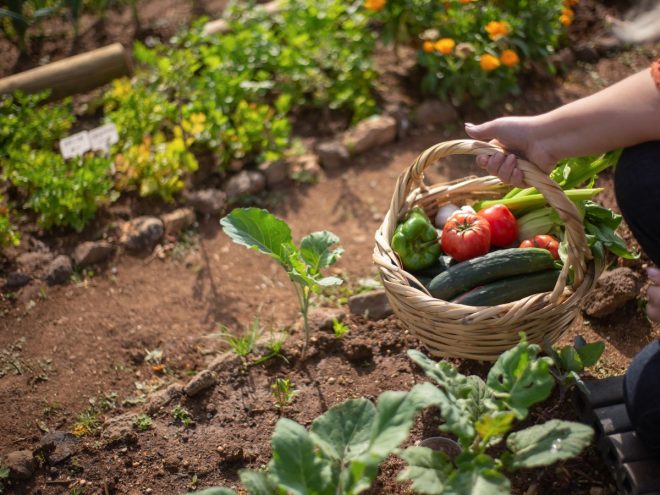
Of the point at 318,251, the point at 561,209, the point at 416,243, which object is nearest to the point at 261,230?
the point at 318,251

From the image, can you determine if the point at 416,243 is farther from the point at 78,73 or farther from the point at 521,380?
the point at 78,73

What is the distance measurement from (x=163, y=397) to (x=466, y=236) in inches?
62.3

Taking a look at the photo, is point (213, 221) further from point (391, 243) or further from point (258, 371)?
point (391, 243)

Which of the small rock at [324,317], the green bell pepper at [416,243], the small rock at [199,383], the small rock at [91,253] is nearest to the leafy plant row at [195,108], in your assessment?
the small rock at [91,253]

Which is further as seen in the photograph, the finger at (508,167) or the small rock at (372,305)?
the small rock at (372,305)

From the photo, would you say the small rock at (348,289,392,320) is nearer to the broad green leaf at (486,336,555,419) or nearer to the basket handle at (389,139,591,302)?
the basket handle at (389,139,591,302)

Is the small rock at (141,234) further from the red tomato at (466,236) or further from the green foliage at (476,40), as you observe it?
the green foliage at (476,40)

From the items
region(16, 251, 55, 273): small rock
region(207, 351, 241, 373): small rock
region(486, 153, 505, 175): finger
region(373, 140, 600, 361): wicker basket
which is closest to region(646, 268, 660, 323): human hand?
region(373, 140, 600, 361): wicker basket

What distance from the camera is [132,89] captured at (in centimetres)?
477

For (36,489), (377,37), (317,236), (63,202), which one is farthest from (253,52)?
(36,489)

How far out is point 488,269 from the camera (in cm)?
271

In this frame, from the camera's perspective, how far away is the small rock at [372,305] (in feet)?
11.2

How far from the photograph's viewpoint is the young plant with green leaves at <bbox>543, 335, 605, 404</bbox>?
2.47 m

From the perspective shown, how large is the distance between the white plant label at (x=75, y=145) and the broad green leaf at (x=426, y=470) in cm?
300
